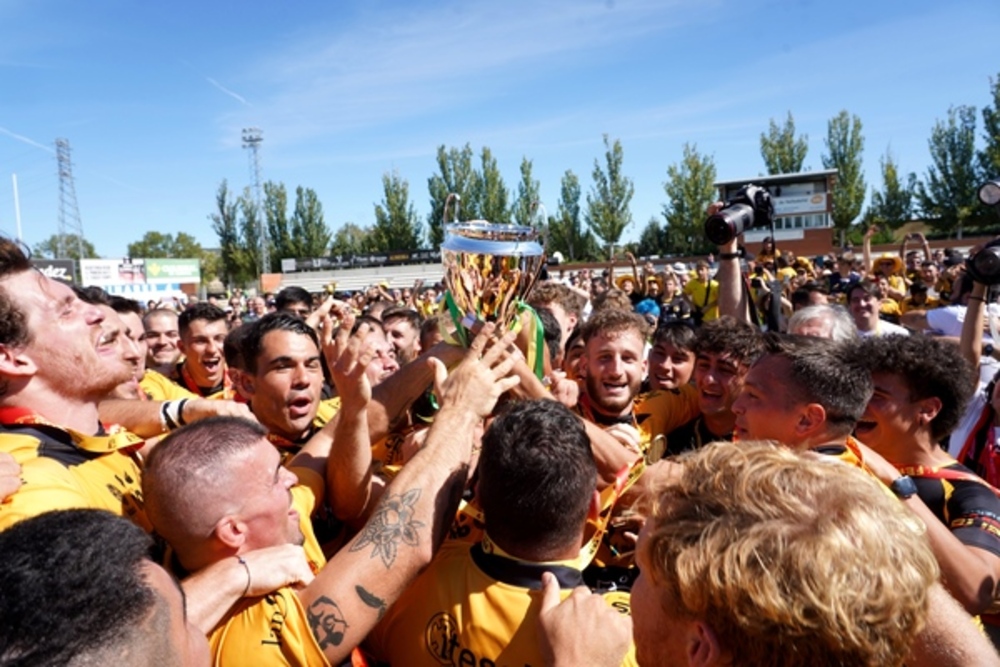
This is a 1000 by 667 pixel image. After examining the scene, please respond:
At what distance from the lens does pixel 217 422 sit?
212cm

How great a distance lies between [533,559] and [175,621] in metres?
1.02

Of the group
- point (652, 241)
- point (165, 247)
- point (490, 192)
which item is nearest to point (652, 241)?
point (652, 241)

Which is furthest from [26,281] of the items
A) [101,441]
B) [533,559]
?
[533,559]

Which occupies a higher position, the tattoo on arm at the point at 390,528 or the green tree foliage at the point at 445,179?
the green tree foliage at the point at 445,179

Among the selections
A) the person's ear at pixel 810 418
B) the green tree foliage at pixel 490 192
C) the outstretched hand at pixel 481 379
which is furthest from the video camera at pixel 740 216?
the green tree foliage at pixel 490 192

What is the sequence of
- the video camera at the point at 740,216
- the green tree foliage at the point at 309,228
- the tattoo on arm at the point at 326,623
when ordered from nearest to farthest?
the tattoo on arm at the point at 326,623, the video camera at the point at 740,216, the green tree foliage at the point at 309,228

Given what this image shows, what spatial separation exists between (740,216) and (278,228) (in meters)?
56.3

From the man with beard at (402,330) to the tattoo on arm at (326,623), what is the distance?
169 inches

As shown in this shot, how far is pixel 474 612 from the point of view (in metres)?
1.96

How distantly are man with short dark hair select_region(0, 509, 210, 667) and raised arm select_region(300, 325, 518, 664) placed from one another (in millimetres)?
623

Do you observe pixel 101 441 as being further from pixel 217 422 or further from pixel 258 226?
pixel 258 226

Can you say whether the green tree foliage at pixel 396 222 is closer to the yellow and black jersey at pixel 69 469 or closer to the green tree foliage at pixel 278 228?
the green tree foliage at pixel 278 228

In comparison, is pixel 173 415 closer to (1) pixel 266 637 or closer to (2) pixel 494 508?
(1) pixel 266 637

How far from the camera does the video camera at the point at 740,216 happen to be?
15.6 ft
